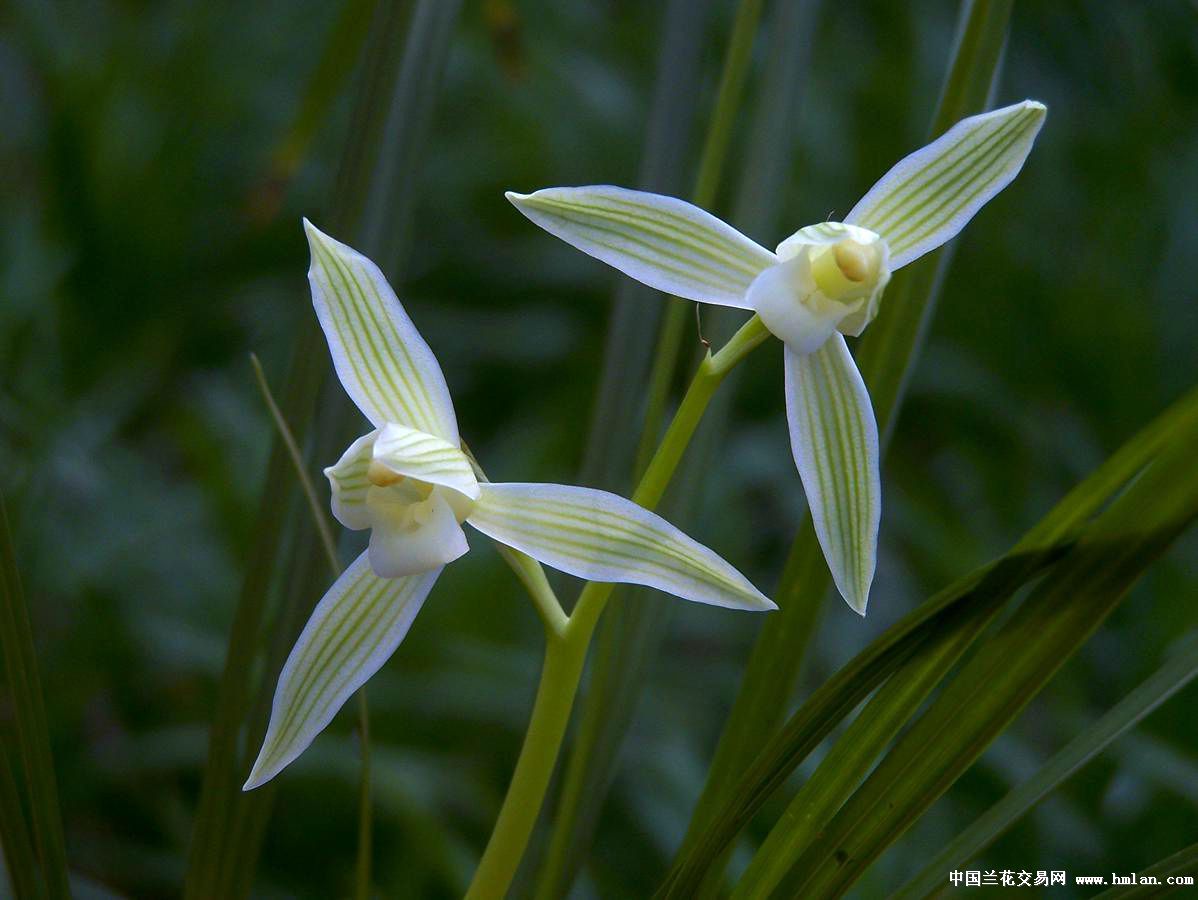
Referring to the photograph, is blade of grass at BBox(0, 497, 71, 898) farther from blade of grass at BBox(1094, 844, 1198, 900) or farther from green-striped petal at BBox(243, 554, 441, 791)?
blade of grass at BBox(1094, 844, 1198, 900)

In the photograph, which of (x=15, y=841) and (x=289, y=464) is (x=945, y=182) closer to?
(x=289, y=464)

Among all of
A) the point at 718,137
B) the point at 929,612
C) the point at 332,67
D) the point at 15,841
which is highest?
the point at 332,67

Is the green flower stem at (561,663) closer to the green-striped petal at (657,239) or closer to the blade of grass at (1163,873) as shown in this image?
the green-striped petal at (657,239)

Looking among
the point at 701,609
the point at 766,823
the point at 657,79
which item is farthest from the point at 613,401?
the point at 701,609

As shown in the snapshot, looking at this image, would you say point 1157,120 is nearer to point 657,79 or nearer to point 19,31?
point 657,79

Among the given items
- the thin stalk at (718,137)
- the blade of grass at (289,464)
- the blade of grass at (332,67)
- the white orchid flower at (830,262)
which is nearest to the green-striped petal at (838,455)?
the white orchid flower at (830,262)

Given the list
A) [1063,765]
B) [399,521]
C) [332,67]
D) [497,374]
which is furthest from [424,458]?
[497,374]

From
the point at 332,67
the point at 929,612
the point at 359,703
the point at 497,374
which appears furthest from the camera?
the point at 497,374
